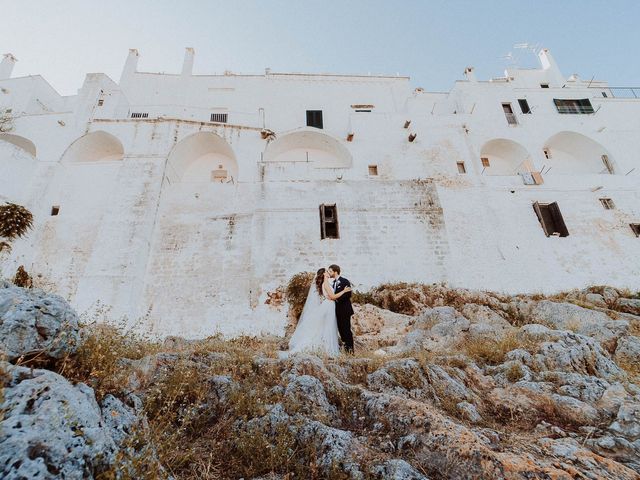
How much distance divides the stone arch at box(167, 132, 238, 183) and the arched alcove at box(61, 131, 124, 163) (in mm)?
3237

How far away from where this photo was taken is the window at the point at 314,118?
23.2m

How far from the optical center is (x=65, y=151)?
18578 mm

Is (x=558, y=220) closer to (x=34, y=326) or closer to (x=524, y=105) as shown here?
(x=524, y=105)

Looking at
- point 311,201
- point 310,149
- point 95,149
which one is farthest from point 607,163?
point 95,149

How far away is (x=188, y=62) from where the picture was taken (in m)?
25.5

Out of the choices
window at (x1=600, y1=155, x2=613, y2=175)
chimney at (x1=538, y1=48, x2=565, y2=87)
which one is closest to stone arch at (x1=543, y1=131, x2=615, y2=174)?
window at (x1=600, y1=155, x2=613, y2=175)

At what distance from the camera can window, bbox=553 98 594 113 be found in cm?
2208

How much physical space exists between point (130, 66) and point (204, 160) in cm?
1113

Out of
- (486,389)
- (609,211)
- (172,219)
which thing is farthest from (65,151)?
(609,211)

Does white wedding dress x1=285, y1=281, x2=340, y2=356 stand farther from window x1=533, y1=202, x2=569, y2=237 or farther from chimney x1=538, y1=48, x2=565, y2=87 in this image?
chimney x1=538, y1=48, x2=565, y2=87

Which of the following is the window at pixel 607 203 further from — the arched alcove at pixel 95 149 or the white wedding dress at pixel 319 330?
the arched alcove at pixel 95 149

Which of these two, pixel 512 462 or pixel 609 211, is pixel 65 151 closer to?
pixel 512 462

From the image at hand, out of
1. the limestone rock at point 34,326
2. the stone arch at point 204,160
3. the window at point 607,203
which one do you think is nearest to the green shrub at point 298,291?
the stone arch at point 204,160

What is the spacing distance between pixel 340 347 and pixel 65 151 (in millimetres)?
18342
